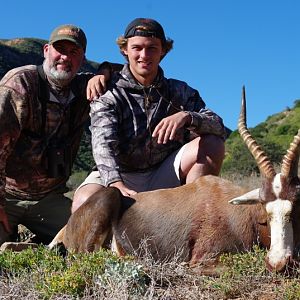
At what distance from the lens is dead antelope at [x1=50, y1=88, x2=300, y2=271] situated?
5.50 metres

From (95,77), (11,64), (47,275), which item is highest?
(11,64)

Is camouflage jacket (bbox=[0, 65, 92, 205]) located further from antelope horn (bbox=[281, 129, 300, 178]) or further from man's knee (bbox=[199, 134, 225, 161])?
antelope horn (bbox=[281, 129, 300, 178])

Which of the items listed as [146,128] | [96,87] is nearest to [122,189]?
[146,128]

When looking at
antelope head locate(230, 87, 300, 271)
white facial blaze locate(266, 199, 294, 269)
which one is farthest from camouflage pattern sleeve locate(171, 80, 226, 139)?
white facial blaze locate(266, 199, 294, 269)

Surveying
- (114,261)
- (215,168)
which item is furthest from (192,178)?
(114,261)

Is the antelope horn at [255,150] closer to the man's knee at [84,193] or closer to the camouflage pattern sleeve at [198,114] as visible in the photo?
the camouflage pattern sleeve at [198,114]

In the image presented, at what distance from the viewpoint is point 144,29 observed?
Result: 6.98m

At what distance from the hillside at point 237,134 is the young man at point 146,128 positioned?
9.44 m

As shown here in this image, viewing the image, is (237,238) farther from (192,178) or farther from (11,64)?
(11,64)

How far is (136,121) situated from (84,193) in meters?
0.95

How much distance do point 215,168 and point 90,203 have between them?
4.62ft

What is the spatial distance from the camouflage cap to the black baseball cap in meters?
0.65

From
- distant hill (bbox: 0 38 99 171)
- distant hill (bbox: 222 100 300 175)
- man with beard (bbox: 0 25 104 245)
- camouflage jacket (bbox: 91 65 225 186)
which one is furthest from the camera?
distant hill (bbox: 0 38 99 171)

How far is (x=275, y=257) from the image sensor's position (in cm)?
513
